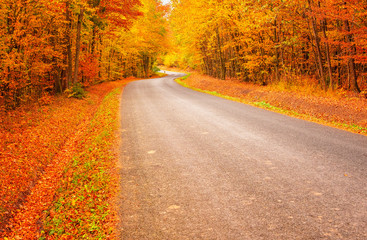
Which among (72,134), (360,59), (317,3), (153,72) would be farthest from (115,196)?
(153,72)

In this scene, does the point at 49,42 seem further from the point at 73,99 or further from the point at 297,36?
the point at 297,36

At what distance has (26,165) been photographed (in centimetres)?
639

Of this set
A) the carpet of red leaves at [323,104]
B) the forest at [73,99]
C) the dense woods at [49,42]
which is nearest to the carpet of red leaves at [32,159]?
the forest at [73,99]

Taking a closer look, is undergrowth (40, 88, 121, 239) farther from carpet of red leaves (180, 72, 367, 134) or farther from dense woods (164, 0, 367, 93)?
dense woods (164, 0, 367, 93)

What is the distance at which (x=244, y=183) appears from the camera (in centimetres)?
468

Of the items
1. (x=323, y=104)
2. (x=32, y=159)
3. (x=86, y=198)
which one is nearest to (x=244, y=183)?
(x=86, y=198)

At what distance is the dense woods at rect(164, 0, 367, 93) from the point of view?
12828mm

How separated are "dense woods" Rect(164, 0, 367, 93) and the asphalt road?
7228 mm

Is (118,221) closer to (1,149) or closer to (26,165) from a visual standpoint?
(26,165)

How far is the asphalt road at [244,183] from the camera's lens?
3.45 meters

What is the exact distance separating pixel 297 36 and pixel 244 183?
13812 millimetres

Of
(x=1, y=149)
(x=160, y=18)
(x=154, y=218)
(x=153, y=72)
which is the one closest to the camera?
(x=154, y=218)

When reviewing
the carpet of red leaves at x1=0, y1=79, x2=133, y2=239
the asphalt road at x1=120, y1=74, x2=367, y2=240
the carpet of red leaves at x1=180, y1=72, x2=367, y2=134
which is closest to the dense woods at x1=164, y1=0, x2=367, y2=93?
the carpet of red leaves at x1=180, y1=72, x2=367, y2=134

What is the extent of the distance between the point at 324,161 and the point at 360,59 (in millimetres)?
9524
